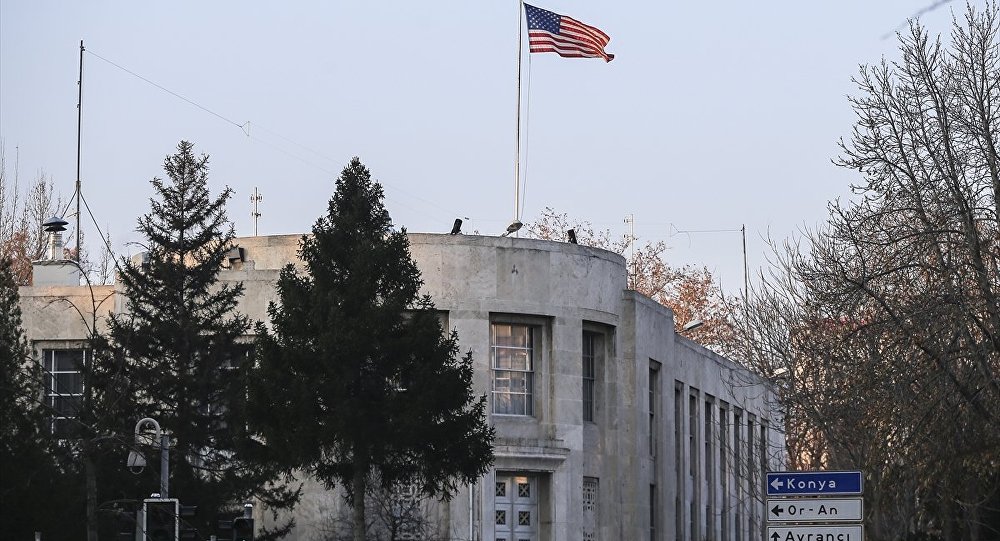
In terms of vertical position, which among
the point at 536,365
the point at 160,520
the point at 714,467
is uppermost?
the point at 536,365

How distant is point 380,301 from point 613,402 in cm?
1240

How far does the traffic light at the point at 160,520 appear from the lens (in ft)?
90.8

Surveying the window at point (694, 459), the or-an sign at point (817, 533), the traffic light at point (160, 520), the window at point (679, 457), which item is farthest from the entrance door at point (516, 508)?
the or-an sign at point (817, 533)

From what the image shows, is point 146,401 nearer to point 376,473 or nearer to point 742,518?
point 376,473

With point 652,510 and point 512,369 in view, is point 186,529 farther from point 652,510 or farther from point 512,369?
point 652,510

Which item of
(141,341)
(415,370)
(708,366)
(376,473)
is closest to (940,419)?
(415,370)

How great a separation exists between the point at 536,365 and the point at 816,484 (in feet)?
78.3

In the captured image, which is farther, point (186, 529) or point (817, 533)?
point (186, 529)

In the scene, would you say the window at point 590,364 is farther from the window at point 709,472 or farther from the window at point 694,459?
the window at point 709,472

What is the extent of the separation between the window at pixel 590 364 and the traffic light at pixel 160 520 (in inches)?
722

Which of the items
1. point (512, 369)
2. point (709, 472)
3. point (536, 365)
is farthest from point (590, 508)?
point (709, 472)

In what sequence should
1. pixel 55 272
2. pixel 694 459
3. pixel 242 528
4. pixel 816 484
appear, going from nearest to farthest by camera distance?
pixel 816 484, pixel 242 528, pixel 55 272, pixel 694 459

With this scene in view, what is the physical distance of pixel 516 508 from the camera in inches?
1734

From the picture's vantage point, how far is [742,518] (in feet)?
210
